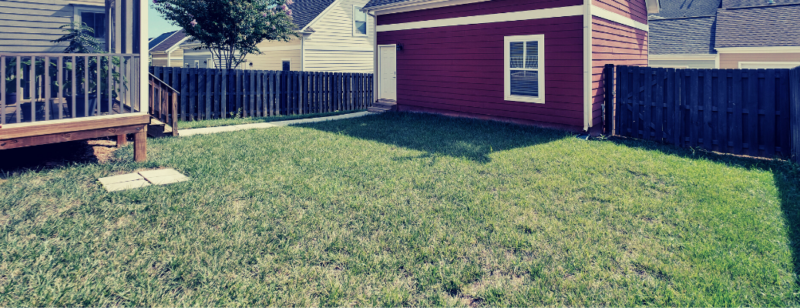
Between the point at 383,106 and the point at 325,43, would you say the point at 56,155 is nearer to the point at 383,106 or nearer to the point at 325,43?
the point at 383,106

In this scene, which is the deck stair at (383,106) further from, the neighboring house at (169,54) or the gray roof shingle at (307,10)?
the neighboring house at (169,54)

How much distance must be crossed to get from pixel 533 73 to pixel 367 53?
13.2 metres

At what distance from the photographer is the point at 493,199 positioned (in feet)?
16.4

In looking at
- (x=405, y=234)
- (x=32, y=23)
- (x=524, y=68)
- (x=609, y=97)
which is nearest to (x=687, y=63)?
(x=609, y=97)

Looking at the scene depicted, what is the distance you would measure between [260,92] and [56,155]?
21.7 feet

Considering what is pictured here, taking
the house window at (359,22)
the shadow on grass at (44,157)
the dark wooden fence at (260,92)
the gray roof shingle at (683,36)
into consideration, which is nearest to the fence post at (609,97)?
the dark wooden fence at (260,92)

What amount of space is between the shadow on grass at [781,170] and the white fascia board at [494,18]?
2.92 metres

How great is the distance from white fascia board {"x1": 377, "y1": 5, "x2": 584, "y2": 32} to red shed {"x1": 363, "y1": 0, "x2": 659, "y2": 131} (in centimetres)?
2


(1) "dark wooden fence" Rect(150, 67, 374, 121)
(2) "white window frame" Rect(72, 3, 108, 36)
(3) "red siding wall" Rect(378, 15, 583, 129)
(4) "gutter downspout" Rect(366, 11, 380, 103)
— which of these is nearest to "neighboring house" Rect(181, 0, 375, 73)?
(1) "dark wooden fence" Rect(150, 67, 374, 121)

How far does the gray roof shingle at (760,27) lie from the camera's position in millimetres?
16344

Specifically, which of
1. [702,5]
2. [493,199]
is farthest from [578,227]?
[702,5]

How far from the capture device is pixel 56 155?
694 centimetres

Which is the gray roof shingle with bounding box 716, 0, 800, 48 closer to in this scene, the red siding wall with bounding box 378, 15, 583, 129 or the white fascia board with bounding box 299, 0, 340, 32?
the red siding wall with bounding box 378, 15, 583, 129

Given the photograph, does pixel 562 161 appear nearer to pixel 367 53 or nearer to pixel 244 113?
pixel 244 113
